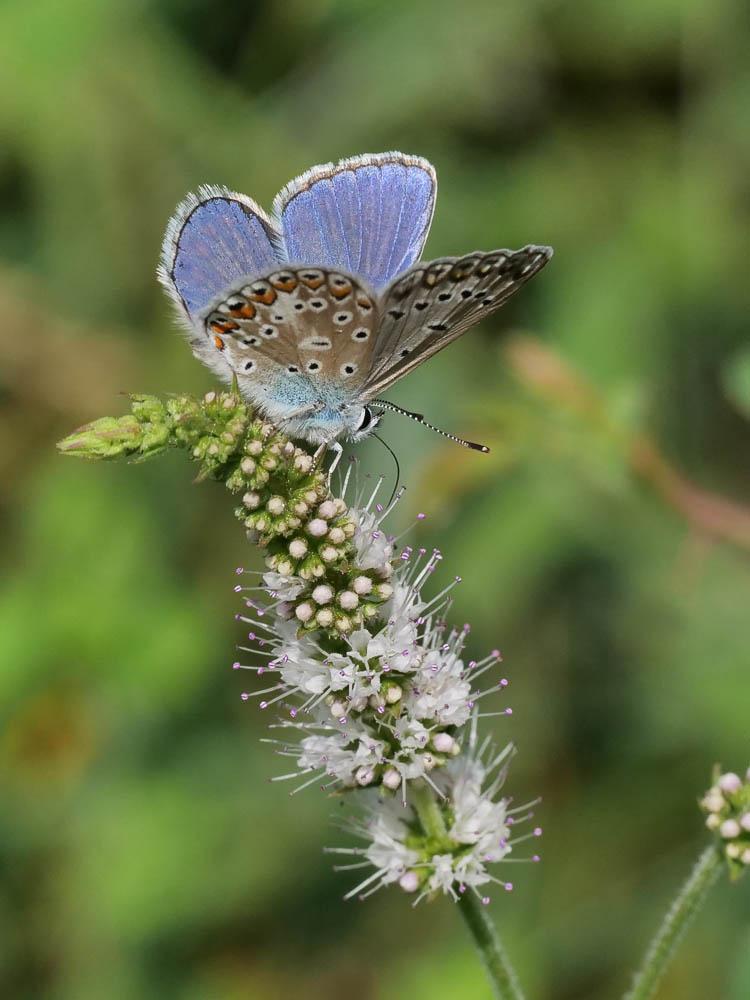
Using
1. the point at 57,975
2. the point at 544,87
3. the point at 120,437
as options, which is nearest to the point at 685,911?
the point at 120,437

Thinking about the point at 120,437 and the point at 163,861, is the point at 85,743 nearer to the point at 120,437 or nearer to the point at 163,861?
the point at 163,861

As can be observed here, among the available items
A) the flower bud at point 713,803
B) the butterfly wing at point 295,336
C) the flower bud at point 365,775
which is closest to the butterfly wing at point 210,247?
the butterfly wing at point 295,336

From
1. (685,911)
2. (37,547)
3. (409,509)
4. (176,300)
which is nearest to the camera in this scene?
(685,911)

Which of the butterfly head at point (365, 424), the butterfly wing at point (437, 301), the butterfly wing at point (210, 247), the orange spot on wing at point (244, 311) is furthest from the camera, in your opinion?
the butterfly head at point (365, 424)

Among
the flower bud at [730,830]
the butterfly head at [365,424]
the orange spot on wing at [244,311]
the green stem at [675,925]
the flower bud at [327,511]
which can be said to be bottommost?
the green stem at [675,925]

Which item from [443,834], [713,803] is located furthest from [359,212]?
[713,803]

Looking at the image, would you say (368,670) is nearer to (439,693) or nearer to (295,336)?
(439,693)

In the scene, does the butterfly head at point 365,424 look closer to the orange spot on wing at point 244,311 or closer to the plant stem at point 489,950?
the orange spot on wing at point 244,311
